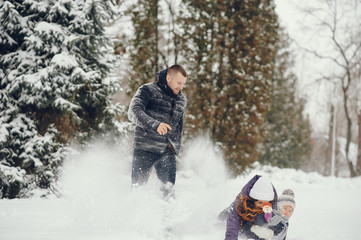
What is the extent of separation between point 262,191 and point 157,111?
146cm

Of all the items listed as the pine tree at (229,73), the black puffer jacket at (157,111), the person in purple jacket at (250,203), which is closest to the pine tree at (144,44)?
the pine tree at (229,73)

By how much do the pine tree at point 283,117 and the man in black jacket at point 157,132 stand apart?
1982 cm

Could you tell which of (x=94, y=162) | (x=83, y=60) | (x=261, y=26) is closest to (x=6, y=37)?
(x=83, y=60)

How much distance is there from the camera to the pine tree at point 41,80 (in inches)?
232

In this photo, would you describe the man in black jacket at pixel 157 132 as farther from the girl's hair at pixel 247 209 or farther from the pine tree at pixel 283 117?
the pine tree at pixel 283 117

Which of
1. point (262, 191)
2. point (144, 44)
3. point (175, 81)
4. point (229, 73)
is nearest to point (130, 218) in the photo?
point (262, 191)

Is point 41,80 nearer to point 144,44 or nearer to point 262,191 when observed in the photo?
point 262,191

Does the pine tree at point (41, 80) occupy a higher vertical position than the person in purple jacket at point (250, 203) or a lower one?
higher

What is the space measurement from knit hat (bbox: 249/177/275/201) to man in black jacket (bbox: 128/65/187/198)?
1090 mm

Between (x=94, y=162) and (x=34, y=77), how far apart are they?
1942 mm

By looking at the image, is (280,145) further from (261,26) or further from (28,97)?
(28,97)

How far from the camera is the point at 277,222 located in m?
3.28

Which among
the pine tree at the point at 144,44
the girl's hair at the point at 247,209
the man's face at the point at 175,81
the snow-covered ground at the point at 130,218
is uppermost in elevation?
the pine tree at the point at 144,44

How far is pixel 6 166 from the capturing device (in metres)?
5.74
